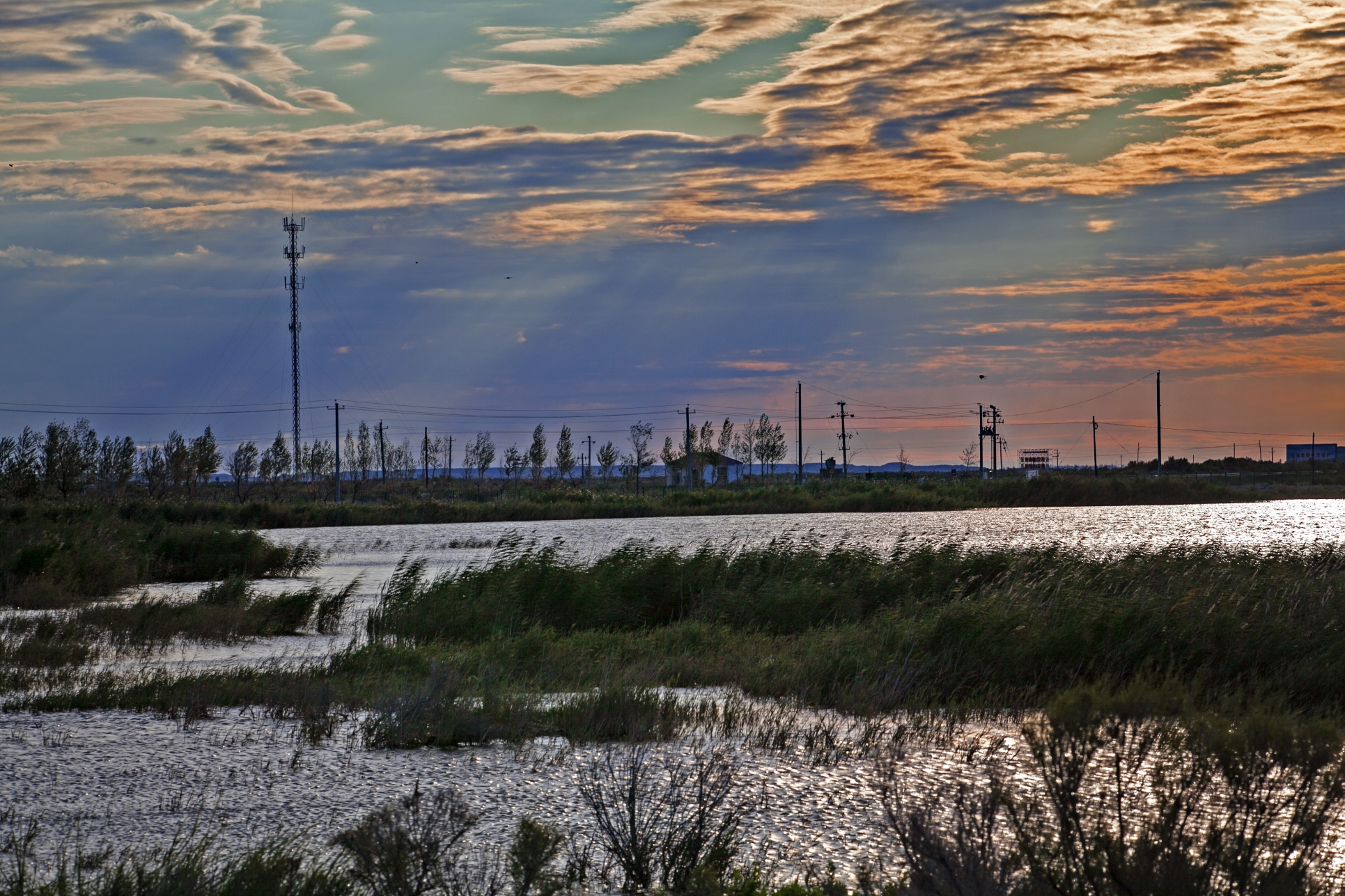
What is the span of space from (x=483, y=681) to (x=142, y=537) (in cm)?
2210

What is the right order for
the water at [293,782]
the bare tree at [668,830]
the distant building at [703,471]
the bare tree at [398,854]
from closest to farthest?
1. the bare tree at [398,854]
2. the bare tree at [668,830]
3. the water at [293,782]
4. the distant building at [703,471]

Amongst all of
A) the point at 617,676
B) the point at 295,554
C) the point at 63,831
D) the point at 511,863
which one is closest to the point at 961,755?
the point at 617,676

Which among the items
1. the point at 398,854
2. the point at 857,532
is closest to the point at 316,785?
the point at 398,854

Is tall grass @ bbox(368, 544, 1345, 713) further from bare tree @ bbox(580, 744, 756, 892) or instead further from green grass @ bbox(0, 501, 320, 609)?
green grass @ bbox(0, 501, 320, 609)

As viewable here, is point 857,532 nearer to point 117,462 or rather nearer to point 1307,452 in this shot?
point 117,462

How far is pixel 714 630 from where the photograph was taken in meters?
15.9

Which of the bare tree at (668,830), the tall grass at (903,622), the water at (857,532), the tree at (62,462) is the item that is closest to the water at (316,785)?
the bare tree at (668,830)

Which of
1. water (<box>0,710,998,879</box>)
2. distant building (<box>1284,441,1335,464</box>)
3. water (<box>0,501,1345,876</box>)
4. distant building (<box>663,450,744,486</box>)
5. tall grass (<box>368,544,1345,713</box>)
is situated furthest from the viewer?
distant building (<box>1284,441,1335,464</box>)

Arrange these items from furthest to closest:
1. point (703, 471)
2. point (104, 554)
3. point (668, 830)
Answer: point (703, 471), point (104, 554), point (668, 830)

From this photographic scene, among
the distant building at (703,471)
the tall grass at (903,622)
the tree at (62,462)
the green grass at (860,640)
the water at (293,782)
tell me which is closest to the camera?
the water at (293,782)

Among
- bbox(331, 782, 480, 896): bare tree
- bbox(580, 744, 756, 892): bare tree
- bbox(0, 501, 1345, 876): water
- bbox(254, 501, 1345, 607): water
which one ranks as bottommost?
bbox(254, 501, 1345, 607): water

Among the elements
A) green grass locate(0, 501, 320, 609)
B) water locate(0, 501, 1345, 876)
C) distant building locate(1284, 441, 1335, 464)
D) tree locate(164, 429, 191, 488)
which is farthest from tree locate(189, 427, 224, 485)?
distant building locate(1284, 441, 1335, 464)

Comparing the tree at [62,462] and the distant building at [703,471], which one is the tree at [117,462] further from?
the distant building at [703,471]

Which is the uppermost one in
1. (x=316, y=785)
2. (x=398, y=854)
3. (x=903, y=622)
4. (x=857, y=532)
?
(x=398, y=854)
